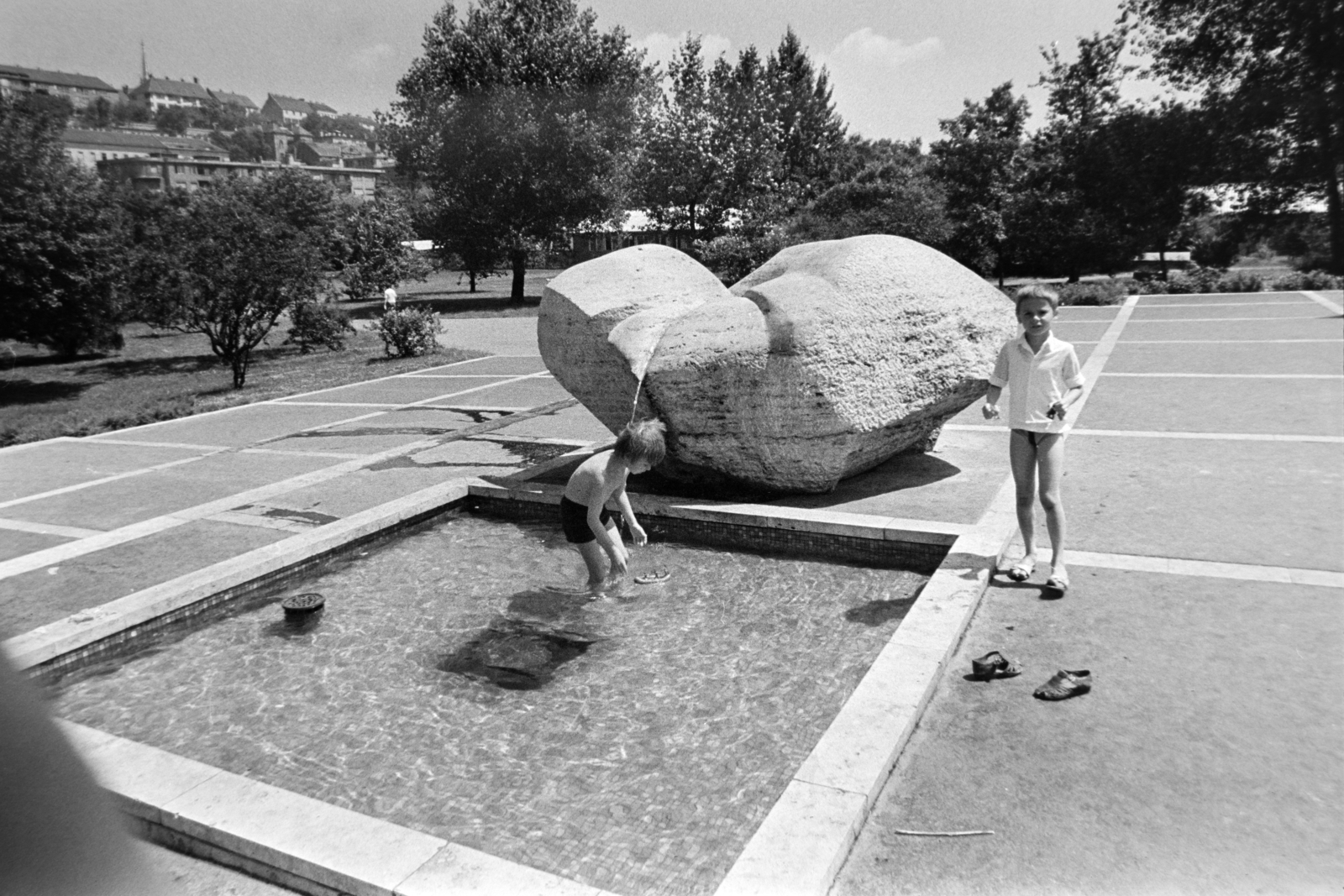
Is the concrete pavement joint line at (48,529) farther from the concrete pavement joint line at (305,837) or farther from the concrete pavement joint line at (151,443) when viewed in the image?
the concrete pavement joint line at (305,837)

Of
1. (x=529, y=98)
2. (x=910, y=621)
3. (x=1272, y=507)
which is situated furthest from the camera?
(x=529, y=98)

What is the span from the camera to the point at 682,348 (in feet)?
24.4

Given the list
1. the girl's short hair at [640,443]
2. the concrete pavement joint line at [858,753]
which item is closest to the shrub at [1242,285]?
the concrete pavement joint line at [858,753]

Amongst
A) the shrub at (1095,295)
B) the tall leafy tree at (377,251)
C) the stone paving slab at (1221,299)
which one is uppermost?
the tall leafy tree at (377,251)

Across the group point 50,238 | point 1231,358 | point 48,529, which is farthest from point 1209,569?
point 50,238

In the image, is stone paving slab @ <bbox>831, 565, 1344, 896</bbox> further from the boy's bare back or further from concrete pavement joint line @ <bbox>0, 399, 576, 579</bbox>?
concrete pavement joint line @ <bbox>0, 399, 576, 579</bbox>

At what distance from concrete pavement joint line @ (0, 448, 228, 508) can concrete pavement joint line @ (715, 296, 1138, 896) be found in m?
8.80

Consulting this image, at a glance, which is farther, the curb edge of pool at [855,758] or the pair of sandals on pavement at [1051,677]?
the pair of sandals on pavement at [1051,677]

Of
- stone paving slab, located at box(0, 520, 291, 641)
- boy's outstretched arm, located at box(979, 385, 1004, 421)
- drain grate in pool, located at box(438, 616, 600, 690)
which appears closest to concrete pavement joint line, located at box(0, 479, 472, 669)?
stone paving slab, located at box(0, 520, 291, 641)

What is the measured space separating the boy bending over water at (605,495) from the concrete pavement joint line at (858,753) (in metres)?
1.88

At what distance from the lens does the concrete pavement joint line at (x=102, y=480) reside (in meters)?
9.32

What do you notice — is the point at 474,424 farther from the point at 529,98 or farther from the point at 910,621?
the point at 529,98

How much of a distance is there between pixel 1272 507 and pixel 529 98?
2897cm

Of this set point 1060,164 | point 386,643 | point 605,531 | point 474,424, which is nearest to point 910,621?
point 605,531
